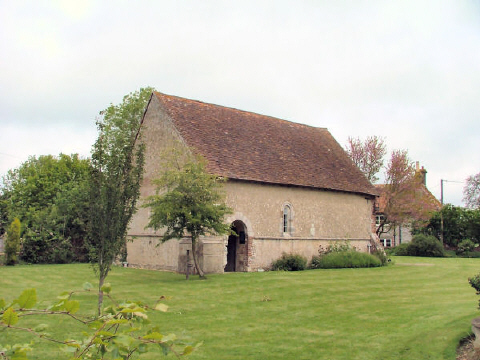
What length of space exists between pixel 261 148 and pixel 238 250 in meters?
6.33

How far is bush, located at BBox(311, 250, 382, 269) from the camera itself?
26.1 metres

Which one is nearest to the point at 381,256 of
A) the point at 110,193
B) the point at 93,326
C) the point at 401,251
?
the point at 401,251

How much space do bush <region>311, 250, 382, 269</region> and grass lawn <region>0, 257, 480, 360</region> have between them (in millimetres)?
3890

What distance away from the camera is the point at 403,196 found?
1751 inches

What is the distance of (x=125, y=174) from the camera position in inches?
509

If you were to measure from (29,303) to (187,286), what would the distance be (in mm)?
15662

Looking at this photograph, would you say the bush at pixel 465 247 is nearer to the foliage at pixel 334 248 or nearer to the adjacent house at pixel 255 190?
the adjacent house at pixel 255 190

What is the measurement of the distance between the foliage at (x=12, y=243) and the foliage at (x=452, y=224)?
1419 inches

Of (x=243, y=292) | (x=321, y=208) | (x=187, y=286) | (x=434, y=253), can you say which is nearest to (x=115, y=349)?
(x=243, y=292)

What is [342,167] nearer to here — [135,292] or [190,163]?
[190,163]

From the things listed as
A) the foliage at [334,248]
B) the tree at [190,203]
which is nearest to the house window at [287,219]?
the foliage at [334,248]

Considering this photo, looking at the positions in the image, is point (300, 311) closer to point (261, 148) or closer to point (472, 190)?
point (261, 148)

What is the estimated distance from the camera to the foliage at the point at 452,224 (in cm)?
4403

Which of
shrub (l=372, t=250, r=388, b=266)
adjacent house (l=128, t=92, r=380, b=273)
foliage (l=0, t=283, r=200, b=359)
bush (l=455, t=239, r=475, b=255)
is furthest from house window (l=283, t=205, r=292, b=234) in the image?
foliage (l=0, t=283, r=200, b=359)
